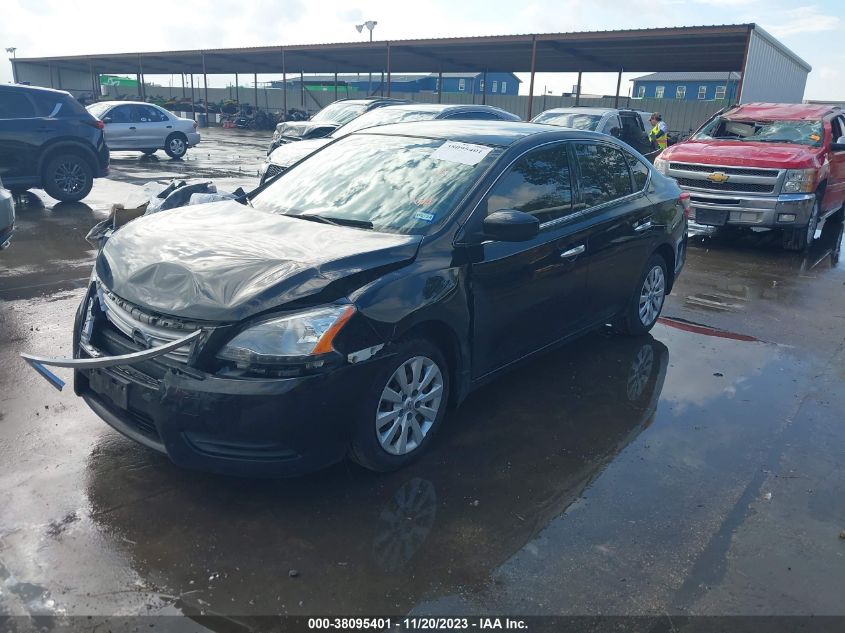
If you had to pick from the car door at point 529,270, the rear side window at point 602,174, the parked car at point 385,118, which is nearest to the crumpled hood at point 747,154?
the parked car at point 385,118

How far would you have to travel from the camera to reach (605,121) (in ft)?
47.7

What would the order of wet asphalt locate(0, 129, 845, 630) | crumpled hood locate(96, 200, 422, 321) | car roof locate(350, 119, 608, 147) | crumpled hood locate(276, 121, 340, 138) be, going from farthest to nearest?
crumpled hood locate(276, 121, 340, 138) < car roof locate(350, 119, 608, 147) < crumpled hood locate(96, 200, 422, 321) < wet asphalt locate(0, 129, 845, 630)

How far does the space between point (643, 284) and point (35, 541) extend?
181 inches

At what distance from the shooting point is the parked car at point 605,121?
14.4 meters

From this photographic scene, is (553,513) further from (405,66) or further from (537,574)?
(405,66)

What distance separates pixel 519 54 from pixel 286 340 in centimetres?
2852

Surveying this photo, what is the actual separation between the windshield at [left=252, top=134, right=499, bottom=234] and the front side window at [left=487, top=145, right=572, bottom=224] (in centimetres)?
17

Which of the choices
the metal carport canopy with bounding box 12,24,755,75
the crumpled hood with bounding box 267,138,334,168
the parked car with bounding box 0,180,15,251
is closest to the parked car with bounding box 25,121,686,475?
the parked car with bounding box 0,180,15,251

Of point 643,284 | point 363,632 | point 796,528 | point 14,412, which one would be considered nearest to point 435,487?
point 363,632

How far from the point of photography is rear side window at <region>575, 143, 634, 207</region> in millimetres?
4824

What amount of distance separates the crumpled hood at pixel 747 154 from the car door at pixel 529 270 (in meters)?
5.73

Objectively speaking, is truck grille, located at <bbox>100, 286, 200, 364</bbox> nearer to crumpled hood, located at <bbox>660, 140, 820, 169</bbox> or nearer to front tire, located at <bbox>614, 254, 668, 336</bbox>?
front tire, located at <bbox>614, 254, 668, 336</bbox>

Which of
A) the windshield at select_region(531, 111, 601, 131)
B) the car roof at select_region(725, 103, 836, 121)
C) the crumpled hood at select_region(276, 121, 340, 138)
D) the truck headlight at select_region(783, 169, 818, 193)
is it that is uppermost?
the car roof at select_region(725, 103, 836, 121)

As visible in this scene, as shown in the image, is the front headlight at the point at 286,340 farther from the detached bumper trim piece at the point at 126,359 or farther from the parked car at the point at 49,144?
the parked car at the point at 49,144
